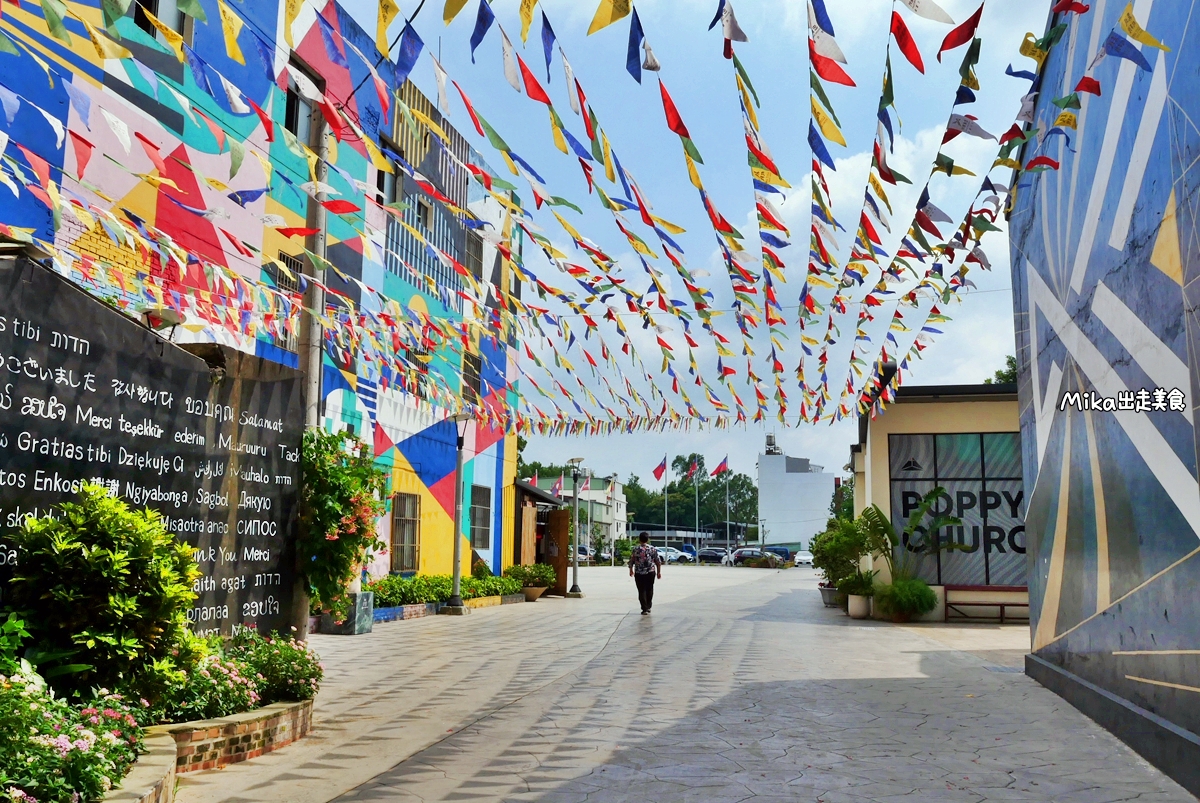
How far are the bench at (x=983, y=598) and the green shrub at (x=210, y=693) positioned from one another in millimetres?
14580

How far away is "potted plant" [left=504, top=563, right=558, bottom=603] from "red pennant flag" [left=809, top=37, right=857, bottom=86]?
2029 centimetres

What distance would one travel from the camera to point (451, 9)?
326cm

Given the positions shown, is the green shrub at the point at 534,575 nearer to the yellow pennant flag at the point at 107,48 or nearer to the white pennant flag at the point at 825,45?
the yellow pennant flag at the point at 107,48

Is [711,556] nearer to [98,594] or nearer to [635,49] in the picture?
[98,594]

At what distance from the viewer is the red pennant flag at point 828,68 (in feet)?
12.4

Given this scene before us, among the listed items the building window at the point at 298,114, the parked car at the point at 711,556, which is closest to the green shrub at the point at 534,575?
the building window at the point at 298,114

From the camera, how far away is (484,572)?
71.2 feet

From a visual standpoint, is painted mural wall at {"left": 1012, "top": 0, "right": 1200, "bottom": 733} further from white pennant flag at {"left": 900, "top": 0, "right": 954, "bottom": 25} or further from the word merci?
white pennant flag at {"left": 900, "top": 0, "right": 954, "bottom": 25}

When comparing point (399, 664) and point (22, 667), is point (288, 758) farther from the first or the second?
point (399, 664)

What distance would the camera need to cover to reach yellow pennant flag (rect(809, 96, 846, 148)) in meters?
4.16

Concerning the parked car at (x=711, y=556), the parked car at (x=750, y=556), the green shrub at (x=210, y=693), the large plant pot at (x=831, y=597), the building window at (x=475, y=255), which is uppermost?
the building window at (x=475, y=255)

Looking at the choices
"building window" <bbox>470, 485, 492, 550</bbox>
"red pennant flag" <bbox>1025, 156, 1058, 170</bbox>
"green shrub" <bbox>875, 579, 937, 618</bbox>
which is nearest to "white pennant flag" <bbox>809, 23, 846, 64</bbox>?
"red pennant flag" <bbox>1025, 156, 1058, 170</bbox>

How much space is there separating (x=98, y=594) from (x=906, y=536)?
1567 centimetres

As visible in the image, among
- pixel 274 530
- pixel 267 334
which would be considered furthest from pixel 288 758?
pixel 267 334
